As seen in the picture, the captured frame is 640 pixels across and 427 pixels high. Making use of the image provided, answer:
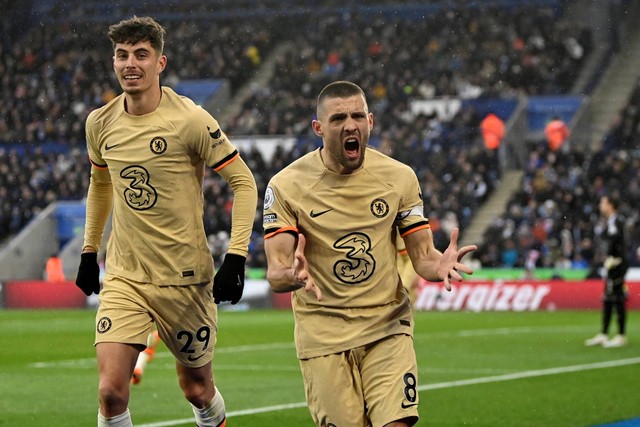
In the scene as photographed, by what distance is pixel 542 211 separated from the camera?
3203 centimetres

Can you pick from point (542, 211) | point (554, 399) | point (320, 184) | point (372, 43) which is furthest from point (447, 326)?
point (372, 43)

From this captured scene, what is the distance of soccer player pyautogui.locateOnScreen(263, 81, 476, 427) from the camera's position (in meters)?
6.06

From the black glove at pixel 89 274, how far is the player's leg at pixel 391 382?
2125mm

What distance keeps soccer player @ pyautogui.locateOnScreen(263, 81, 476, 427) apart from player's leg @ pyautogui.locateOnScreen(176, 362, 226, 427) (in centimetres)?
146

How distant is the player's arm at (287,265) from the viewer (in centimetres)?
581

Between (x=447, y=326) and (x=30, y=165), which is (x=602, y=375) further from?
(x=30, y=165)

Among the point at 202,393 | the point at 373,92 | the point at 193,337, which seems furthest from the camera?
the point at 373,92

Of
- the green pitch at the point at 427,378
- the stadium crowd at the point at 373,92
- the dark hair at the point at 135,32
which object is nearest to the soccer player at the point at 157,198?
the dark hair at the point at 135,32

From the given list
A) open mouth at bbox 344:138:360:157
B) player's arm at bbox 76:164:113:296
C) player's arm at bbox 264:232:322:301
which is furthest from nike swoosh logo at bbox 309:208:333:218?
player's arm at bbox 76:164:113:296

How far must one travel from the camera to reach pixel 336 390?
6.05 meters

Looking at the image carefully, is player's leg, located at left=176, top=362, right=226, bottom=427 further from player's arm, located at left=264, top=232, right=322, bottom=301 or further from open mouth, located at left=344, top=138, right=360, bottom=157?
open mouth, located at left=344, top=138, right=360, bottom=157

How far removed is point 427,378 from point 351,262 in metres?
8.33

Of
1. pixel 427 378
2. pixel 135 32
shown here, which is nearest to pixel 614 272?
pixel 427 378

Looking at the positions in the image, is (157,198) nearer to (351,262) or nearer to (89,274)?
(89,274)
